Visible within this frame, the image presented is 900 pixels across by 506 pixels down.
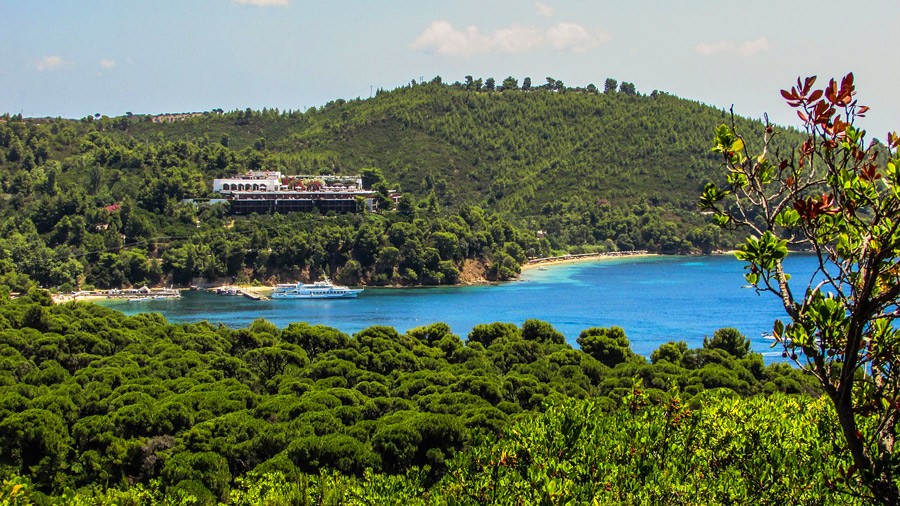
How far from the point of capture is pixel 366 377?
26078mm

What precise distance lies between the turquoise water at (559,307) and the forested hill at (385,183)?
566 centimetres

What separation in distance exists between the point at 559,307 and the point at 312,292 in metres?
18.8

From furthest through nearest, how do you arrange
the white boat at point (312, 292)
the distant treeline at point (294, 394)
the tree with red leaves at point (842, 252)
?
the white boat at point (312, 292) → the distant treeline at point (294, 394) → the tree with red leaves at point (842, 252)

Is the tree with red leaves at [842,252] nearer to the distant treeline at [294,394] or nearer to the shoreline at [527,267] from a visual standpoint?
the distant treeline at [294,394]

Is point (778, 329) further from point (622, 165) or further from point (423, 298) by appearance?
point (622, 165)

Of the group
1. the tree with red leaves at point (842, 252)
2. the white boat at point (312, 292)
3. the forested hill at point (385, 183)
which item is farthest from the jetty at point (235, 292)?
the tree with red leaves at point (842, 252)

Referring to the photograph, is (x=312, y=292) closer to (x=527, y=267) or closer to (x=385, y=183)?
(x=527, y=267)

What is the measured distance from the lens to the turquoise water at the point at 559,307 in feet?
172

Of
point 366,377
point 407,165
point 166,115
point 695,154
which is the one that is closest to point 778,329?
point 366,377

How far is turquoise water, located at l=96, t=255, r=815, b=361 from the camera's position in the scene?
2060 inches

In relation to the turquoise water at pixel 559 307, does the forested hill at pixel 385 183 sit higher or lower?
higher

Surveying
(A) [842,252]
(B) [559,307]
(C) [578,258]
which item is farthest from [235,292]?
(A) [842,252]

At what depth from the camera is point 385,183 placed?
94.9 meters

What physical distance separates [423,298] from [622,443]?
183ft
